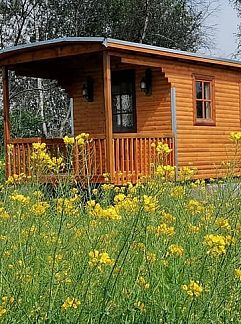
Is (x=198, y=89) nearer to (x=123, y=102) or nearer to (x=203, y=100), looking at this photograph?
(x=203, y=100)

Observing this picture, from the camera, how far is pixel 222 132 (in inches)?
554

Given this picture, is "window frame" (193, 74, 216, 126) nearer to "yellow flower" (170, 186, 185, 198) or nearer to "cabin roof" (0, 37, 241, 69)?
"cabin roof" (0, 37, 241, 69)

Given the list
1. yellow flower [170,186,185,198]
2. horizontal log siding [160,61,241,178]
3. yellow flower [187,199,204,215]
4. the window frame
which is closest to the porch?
horizontal log siding [160,61,241,178]

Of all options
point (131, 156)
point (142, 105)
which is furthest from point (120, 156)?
point (142, 105)

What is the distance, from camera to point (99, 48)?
33.6 ft

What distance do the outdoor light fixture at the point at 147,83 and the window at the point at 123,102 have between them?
0.29m

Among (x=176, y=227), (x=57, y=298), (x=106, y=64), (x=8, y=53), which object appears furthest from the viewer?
(x=8, y=53)

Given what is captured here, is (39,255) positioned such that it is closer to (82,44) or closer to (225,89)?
(82,44)

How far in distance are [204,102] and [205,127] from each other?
0.51 meters

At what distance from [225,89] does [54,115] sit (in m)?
10.9

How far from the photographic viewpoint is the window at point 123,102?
42.8 feet

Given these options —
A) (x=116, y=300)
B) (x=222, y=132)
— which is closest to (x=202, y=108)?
(x=222, y=132)

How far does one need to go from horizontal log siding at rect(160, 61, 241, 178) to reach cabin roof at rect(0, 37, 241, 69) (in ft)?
0.99

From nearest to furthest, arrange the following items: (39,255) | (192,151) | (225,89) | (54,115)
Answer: (39,255), (192,151), (225,89), (54,115)
